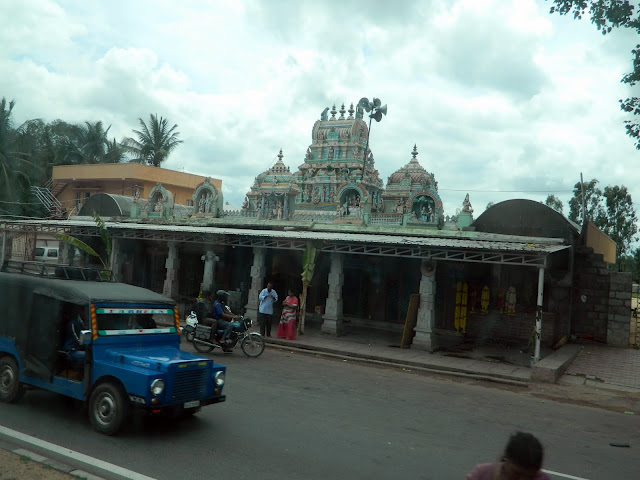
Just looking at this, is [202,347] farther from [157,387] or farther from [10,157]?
[10,157]

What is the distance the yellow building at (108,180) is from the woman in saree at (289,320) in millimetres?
21568

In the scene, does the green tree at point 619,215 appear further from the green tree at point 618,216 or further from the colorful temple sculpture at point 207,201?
the colorful temple sculpture at point 207,201

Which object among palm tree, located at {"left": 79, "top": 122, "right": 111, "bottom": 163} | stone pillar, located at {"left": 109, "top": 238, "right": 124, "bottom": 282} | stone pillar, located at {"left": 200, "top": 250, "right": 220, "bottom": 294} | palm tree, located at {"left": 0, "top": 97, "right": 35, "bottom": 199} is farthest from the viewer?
palm tree, located at {"left": 79, "top": 122, "right": 111, "bottom": 163}

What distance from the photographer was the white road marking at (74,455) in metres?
5.31

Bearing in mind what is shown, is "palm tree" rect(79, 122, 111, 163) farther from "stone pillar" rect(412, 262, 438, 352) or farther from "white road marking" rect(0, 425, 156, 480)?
"white road marking" rect(0, 425, 156, 480)

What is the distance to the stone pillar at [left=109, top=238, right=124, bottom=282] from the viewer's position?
2188 centimetres

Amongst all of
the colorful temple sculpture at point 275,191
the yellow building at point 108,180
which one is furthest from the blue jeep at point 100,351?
the yellow building at point 108,180

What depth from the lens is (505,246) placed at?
13539mm

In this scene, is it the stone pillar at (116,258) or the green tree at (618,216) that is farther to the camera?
the green tree at (618,216)

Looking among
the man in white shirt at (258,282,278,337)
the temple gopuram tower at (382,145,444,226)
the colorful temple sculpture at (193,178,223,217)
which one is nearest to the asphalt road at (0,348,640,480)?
the man in white shirt at (258,282,278,337)

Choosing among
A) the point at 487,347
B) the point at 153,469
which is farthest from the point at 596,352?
the point at 153,469

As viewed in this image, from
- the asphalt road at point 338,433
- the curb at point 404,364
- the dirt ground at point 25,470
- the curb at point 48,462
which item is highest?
the curb at point 404,364

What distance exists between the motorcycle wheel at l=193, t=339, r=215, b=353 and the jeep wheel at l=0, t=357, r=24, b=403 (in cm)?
564

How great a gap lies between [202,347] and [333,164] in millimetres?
15876
